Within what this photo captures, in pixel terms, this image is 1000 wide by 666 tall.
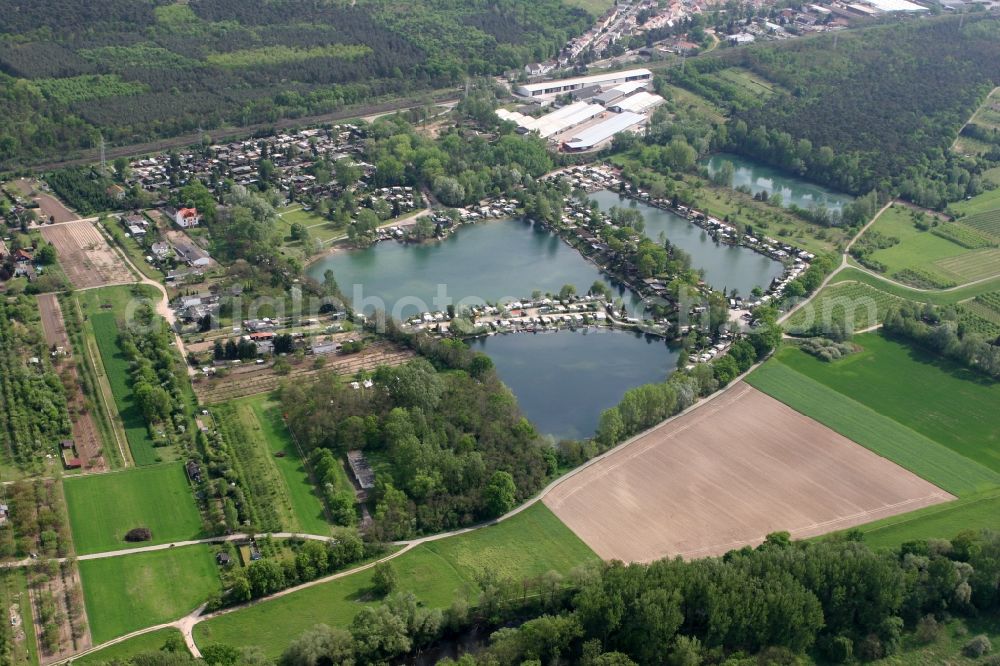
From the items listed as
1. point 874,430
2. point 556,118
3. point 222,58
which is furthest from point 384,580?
point 222,58

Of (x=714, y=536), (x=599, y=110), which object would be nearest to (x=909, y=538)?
(x=714, y=536)

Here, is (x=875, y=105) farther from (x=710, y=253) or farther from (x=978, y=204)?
(x=710, y=253)

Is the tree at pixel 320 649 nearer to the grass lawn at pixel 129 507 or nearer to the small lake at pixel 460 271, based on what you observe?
the grass lawn at pixel 129 507

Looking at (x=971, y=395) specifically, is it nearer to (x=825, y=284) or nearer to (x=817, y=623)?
(x=825, y=284)

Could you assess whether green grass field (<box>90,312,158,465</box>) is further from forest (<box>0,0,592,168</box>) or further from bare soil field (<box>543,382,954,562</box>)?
forest (<box>0,0,592,168</box>)

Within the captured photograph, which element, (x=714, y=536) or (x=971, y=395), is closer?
(x=714, y=536)
